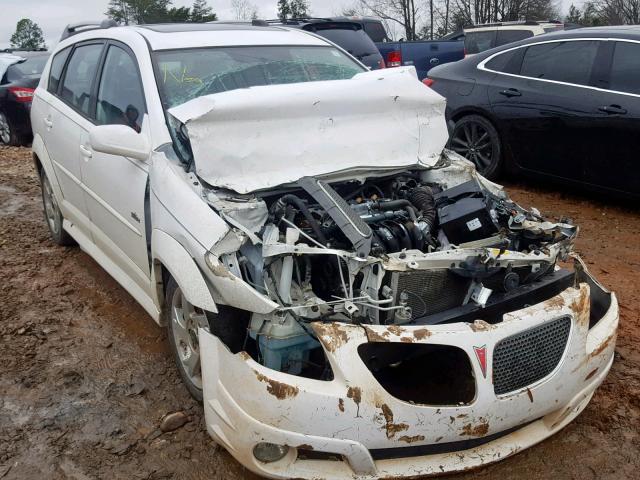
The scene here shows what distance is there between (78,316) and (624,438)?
3198 millimetres

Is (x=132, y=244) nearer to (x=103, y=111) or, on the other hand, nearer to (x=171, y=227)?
(x=171, y=227)

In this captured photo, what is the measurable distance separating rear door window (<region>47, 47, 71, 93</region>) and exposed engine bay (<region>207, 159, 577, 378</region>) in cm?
253

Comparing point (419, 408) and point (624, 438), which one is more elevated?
point (419, 408)

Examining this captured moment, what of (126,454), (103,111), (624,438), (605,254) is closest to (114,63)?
(103,111)

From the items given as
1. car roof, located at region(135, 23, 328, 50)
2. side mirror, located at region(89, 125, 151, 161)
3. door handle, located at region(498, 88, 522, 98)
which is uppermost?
car roof, located at region(135, 23, 328, 50)

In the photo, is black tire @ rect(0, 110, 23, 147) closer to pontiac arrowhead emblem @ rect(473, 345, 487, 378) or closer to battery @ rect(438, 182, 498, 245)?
battery @ rect(438, 182, 498, 245)

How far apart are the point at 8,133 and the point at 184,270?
9.04m

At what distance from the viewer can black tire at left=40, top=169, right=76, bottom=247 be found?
195 inches

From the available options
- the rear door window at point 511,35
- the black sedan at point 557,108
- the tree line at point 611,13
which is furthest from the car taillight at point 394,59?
the tree line at point 611,13

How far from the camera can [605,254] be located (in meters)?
4.76

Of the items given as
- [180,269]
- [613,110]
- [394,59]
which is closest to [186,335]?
[180,269]

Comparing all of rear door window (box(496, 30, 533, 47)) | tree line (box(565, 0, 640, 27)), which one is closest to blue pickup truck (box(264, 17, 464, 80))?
rear door window (box(496, 30, 533, 47))

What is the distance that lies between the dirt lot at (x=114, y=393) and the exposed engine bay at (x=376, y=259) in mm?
654

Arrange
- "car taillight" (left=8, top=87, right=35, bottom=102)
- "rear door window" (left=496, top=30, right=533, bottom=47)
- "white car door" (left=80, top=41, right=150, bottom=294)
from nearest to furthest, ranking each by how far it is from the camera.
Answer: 1. "white car door" (left=80, top=41, right=150, bottom=294)
2. "car taillight" (left=8, top=87, right=35, bottom=102)
3. "rear door window" (left=496, top=30, right=533, bottom=47)
